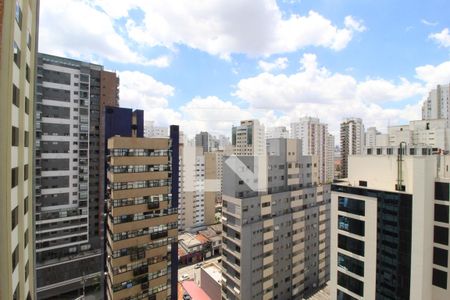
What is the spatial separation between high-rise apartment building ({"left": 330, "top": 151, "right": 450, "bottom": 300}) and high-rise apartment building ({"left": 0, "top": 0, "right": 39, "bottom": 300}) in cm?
1827

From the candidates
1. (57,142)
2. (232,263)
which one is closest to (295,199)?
(232,263)

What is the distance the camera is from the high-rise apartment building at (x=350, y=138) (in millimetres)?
77375

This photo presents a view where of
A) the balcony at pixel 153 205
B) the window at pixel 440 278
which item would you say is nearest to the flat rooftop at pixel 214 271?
the balcony at pixel 153 205

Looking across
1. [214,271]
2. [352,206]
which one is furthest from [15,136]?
[214,271]

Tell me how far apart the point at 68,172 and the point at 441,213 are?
39473 mm

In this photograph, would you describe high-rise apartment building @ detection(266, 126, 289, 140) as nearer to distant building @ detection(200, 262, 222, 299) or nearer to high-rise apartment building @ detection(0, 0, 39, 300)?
distant building @ detection(200, 262, 222, 299)

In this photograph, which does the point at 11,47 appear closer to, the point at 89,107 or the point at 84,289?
the point at 89,107

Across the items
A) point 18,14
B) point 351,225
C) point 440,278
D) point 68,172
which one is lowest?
point 440,278

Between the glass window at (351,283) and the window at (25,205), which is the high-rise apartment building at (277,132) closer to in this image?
the glass window at (351,283)

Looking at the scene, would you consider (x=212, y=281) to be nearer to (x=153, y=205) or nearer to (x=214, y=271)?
(x=214, y=271)

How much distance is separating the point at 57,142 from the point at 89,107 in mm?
6362

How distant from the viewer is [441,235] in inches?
560

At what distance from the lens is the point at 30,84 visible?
10250 millimetres

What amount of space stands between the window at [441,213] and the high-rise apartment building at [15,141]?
2121cm
